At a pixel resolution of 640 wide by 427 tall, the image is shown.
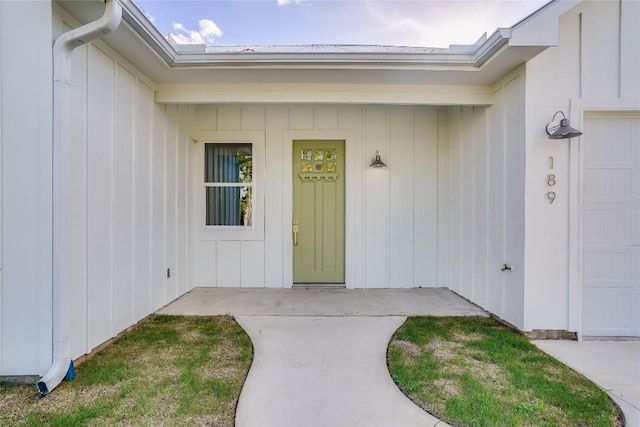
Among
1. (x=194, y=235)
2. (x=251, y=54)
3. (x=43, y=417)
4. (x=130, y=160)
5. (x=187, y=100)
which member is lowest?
(x=43, y=417)

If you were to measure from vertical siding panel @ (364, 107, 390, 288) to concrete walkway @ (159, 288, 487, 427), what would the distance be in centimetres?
37

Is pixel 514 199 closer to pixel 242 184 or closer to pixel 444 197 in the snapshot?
pixel 444 197

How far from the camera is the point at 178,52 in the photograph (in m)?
3.34

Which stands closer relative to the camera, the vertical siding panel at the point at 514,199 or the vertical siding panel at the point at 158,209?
the vertical siding panel at the point at 514,199

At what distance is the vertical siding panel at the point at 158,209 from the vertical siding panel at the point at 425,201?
3.76 meters

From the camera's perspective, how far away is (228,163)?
5246mm

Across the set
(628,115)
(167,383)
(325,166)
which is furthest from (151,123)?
(628,115)

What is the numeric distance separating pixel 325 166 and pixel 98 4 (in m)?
3.48

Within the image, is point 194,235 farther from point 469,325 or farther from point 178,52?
point 469,325

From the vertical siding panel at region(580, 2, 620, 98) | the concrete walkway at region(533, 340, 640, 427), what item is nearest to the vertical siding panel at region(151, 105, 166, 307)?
the concrete walkway at region(533, 340, 640, 427)

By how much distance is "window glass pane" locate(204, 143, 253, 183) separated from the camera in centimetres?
523

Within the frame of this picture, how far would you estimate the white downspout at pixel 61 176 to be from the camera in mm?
2281

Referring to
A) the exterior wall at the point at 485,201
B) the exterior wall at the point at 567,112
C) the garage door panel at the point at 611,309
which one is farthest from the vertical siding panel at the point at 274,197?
the garage door panel at the point at 611,309

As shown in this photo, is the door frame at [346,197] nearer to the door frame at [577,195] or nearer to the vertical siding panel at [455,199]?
the vertical siding panel at [455,199]
